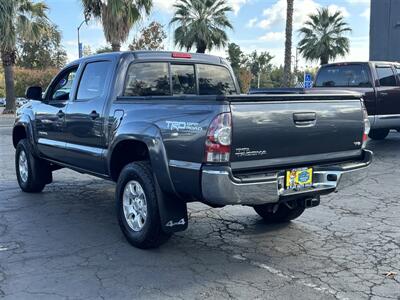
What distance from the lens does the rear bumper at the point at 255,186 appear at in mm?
3904

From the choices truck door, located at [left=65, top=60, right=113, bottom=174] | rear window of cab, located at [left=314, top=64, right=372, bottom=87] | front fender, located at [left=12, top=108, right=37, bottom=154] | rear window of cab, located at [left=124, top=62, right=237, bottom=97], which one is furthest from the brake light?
rear window of cab, located at [left=314, top=64, right=372, bottom=87]

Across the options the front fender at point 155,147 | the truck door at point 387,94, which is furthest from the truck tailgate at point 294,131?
the truck door at point 387,94

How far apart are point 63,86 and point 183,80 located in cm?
186

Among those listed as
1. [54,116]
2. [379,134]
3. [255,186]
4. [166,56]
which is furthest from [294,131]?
[379,134]

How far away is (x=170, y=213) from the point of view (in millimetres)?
4480

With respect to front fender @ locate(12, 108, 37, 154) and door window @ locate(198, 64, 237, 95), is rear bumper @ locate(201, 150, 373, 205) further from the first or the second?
front fender @ locate(12, 108, 37, 154)

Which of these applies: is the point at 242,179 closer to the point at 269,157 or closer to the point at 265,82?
the point at 269,157

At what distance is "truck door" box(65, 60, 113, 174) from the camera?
5.44 m

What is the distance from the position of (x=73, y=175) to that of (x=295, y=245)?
5245 mm

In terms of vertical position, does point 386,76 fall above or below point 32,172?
above

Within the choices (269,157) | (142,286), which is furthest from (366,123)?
(142,286)

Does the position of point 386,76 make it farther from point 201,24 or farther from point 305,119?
point 201,24

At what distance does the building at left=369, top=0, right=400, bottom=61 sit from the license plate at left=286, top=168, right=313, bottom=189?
75.5ft

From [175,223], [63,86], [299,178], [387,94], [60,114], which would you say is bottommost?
[175,223]
